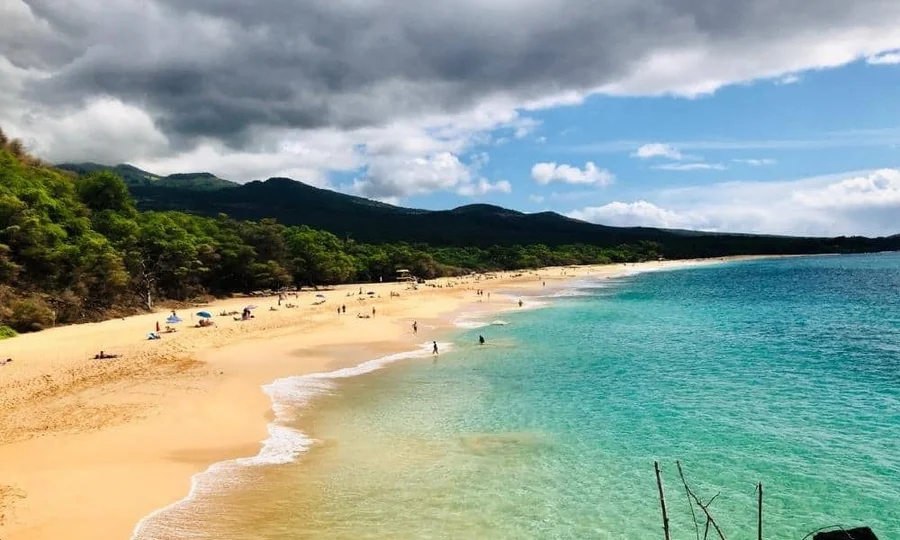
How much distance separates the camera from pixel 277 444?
1866cm

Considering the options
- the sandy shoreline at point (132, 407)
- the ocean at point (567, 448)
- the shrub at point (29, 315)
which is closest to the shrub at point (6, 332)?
the sandy shoreline at point (132, 407)

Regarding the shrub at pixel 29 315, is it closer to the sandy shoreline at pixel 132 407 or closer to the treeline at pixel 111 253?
the treeline at pixel 111 253

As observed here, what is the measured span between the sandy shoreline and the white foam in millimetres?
349

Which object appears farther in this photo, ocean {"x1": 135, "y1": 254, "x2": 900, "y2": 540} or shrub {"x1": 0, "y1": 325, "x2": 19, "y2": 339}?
shrub {"x1": 0, "y1": 325, "x2": 19, "y2": 339}

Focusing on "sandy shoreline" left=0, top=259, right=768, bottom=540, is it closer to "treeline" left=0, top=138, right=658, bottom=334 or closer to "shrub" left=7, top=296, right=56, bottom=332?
"shrub" left=7, top=296, right=56, bottom=332

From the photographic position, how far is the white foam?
12.9 m

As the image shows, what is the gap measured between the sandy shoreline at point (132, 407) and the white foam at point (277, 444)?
349 millimetres

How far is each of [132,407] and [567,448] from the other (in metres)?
16.6

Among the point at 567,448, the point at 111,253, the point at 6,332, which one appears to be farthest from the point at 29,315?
the point at 567,448

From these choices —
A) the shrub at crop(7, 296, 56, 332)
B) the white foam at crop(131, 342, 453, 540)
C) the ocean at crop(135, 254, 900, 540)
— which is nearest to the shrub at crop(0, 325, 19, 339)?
the shrub at crop(7, 296, 56, 332)

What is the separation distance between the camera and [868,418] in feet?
71.4

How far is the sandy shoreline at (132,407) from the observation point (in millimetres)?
13656

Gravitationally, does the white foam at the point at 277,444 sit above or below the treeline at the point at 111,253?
below

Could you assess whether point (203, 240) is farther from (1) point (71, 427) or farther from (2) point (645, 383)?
(2) point (645, 383)
